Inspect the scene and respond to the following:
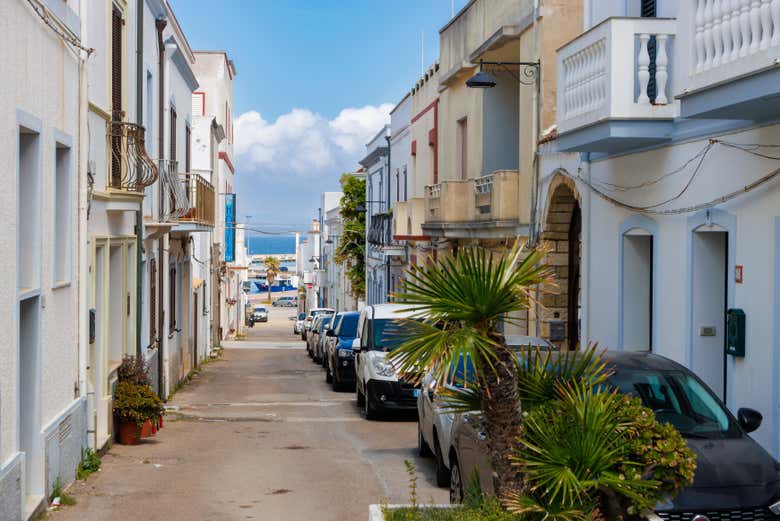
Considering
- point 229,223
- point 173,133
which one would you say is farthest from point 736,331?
point 229,223

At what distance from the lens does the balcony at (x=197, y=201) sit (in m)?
20.9

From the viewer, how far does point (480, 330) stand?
22.0 feet

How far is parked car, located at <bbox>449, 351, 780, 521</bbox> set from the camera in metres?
7.45

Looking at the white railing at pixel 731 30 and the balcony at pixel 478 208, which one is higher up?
the white railing at pixel 731 30

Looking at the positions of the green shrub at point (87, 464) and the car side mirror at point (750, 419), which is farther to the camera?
the green shrub at point (87, 464)

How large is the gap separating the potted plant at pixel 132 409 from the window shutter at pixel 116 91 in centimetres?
276

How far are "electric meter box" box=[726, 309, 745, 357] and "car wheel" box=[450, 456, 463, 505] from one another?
10.1 feet

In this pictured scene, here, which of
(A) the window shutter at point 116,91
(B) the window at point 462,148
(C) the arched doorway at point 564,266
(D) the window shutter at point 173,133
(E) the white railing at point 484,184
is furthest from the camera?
(B) the window at point 462,148

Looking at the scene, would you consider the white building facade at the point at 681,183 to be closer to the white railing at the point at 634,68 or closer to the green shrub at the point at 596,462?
the white railing at the point at 634,68

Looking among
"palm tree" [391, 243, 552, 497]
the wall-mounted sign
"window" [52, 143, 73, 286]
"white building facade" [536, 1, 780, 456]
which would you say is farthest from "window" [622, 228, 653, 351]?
the wall-mounted sign

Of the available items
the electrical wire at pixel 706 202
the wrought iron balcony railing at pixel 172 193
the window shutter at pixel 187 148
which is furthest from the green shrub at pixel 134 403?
the window shutter at pixel 187 148

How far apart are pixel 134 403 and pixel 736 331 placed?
7911 millimetres

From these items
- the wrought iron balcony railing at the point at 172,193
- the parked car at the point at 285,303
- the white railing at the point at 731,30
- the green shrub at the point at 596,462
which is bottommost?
the parked car at the point at 285,303

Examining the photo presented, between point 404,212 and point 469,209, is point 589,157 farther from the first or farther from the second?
point 404,212
